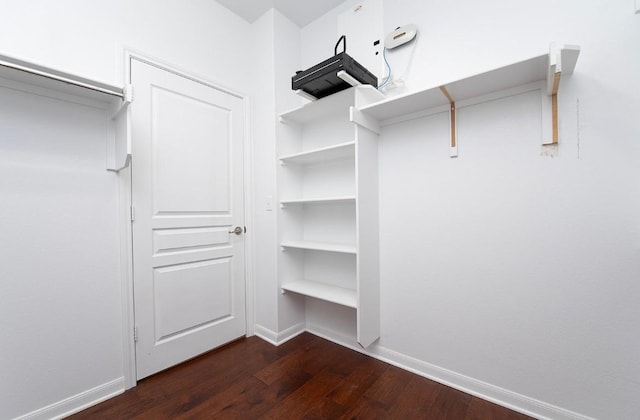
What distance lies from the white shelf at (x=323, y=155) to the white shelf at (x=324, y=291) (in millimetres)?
1084

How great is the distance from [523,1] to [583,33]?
355 millimetres

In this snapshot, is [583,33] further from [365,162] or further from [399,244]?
[399,244]

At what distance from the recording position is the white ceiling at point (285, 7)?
2170mm

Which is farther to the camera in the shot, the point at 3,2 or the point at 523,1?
the point at 523,1

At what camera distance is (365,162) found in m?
1.81

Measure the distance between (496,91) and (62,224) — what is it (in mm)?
2585

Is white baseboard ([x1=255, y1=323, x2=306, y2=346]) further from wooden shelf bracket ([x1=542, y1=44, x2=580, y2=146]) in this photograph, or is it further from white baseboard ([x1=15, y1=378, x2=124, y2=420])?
wooden shelf bracket ([x1=542, y1=44, x2=580, y2=146])

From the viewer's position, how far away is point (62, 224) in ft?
4.83

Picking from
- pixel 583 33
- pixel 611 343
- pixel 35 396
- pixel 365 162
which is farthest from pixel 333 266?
pixel 583 33

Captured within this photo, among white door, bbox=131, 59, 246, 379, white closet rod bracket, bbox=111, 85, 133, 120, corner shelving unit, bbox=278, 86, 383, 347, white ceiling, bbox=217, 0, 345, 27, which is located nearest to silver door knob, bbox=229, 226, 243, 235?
white door, bbox=131, 59, 246, 379

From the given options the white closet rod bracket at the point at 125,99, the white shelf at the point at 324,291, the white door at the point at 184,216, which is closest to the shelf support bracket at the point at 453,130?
the white shelf at the point at 324,291

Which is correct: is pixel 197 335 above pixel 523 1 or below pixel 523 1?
below

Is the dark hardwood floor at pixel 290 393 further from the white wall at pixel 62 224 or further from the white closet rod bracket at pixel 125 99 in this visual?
the white closet rod bracket at pixel 125 99

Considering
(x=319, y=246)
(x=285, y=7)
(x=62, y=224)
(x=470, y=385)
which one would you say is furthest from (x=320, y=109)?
(x=470, y=385)
